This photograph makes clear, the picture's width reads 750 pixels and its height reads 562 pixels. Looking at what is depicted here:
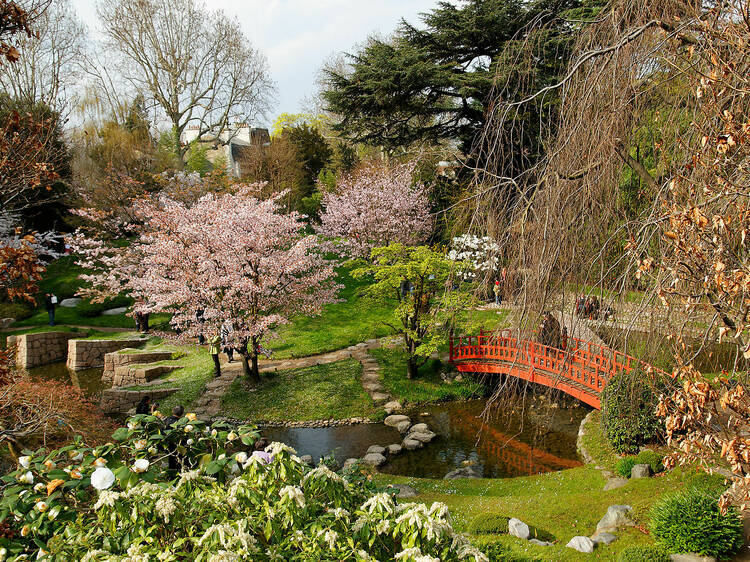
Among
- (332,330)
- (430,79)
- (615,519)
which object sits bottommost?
(615,519)

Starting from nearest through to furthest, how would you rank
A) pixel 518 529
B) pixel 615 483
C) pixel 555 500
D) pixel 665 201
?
1. pixel 665 201
2. pixel 518 529
3. pixel 555 500
4. pixel 615 483

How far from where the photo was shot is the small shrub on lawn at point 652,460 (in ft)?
23.8

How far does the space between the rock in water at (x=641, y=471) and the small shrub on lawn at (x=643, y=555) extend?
2782 millimetres

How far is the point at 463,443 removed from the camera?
10.6m

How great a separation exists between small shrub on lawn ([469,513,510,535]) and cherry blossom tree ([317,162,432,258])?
48.6ft

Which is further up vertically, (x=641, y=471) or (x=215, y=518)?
(x=215, y=518)

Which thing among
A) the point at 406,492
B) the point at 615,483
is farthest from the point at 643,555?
the point at 406,492

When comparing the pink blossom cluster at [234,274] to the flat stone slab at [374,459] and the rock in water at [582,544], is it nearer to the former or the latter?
the flat stone slab at [374,459]

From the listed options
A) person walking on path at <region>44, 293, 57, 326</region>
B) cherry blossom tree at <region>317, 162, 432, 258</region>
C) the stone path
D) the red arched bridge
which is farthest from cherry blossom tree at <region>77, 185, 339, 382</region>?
cherry blossom tree at <region>317, 162, 432, 258</region>

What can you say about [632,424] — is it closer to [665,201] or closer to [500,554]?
[500,554]

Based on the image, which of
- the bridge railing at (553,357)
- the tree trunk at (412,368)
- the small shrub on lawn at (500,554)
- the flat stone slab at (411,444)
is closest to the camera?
the bridge railing at (553,357)

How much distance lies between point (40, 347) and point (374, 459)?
1315cm

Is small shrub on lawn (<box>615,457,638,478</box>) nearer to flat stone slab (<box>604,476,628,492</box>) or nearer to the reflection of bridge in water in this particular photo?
flat stone slab (<box>604,476,628,492</box>)

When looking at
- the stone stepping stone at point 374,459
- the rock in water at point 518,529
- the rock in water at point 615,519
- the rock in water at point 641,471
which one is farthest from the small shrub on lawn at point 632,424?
the stone stepping stone at point 374,459
